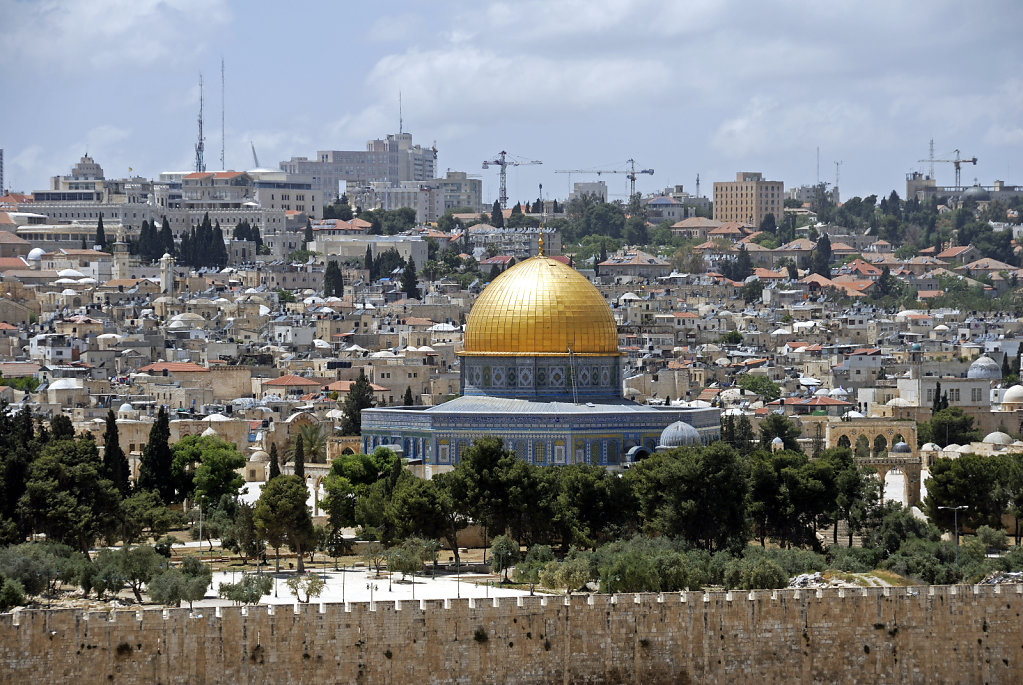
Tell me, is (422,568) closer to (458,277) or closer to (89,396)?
(89,396)

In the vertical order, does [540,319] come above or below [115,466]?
above

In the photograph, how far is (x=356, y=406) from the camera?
7412 cm

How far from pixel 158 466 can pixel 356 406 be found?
15971 millimetres

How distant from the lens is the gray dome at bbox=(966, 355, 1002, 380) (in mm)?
90125

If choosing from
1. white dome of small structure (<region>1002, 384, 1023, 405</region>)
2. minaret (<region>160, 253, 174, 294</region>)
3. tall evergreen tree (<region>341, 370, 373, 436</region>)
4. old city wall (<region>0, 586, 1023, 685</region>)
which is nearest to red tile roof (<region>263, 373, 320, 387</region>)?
tall evergreen tree (<region>341, 370, 373, 436</region>)

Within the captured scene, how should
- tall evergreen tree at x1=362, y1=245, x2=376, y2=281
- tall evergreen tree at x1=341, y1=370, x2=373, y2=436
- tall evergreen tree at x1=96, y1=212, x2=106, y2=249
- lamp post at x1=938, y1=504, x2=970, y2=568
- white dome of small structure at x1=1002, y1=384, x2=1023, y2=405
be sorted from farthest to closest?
tall evergreen tree at x1=96, y1=212, x2=106, y2=249 < tall evergreen tree at x1=362, y1=245, x2=376, y2=281 < white dome of small structure at x1=1002, y1=384, x2=1023, y2=405 < tall evergreen tree at x1=341, y1=370, x2=373, y2=436 < lamp post at x1=938, y1=504, x2=970, y2=568

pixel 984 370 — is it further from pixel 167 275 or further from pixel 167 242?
pixel 167 242

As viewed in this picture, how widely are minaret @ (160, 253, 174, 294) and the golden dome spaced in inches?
2445

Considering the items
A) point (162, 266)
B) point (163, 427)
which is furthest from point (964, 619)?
point (162, 266)

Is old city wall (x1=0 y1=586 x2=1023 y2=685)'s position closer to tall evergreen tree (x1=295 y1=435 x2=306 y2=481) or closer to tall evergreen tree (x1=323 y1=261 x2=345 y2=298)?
tall evergreen tree (x1=295 y1=435 x2=306 y2=481)

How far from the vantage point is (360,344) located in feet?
352

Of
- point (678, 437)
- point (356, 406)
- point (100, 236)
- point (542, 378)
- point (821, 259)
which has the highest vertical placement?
point (100, 236)

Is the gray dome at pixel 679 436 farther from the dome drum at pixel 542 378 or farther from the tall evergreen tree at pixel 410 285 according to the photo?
the tall evergreen tree at pixel 410 285

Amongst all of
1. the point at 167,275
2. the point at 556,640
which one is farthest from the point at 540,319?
the point at 167,275
